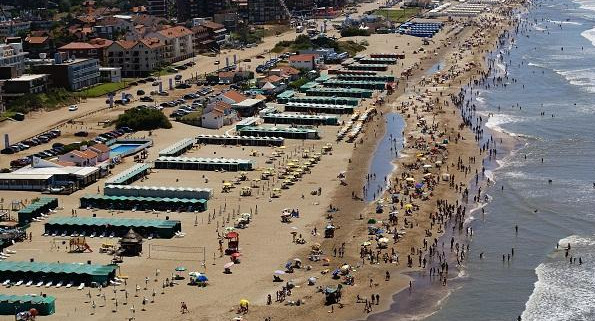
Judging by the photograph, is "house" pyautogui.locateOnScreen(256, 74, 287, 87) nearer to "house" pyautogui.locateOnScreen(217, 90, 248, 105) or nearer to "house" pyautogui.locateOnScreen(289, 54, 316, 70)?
"house" pyautogui.locateOnScreen(217, 90, 248, 105)

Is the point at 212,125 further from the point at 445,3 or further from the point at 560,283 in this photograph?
the point at 445,3

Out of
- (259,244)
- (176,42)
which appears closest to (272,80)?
(176,42)

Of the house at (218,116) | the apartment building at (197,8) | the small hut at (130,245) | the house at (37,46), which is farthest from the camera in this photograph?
the apartment building at (197,8)

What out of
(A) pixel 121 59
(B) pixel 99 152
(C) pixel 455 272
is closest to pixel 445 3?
(A) pixel 121 59

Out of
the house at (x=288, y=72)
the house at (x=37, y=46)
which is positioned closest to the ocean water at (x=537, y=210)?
the house at (x=288, y=72)

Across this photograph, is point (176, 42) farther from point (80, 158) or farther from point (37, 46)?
point (80, 158)

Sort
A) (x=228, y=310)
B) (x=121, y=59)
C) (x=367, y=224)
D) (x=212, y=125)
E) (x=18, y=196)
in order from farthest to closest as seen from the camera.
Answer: (x=121, y=59), (x=212, y=125), (x=18, y=196), (x=367, y=224), (x=228, y=310)

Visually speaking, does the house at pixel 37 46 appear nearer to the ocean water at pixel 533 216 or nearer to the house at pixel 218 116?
the house at pixel 218 116
